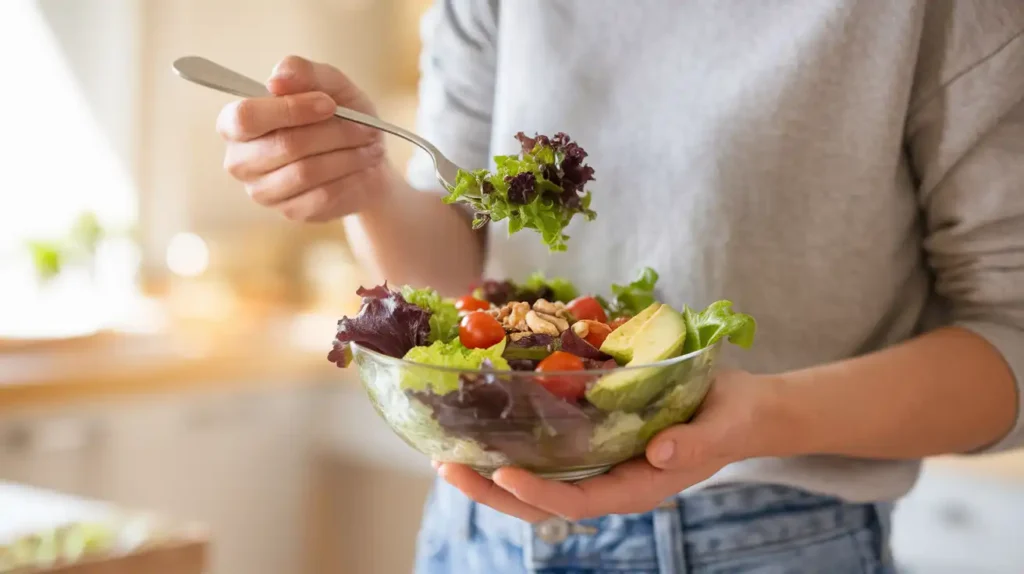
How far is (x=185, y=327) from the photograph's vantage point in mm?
2471

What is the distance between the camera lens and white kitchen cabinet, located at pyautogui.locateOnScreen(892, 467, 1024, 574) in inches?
75.0

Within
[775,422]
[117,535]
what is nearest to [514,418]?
[775,422]

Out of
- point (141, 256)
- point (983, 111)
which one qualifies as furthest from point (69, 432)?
point (983, 111)

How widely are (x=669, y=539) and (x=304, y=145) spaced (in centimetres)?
50

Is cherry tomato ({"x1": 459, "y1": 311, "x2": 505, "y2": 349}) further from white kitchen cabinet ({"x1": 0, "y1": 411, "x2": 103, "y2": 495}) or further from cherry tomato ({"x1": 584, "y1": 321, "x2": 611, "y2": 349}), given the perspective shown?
white kitchen cabinet ({"x1": 0, "y1": 411, "x2": 103, "y2": 495})

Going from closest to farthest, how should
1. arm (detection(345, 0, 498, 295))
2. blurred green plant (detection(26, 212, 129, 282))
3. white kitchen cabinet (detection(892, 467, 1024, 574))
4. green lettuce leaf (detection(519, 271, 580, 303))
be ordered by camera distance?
green lettuce leaf (detection(519, 271, 580, 303)) → arm (detection(345, 0, 498, 295)) → white kitchen cabinet (detection(892, 467, 1024, 574)) → blurred green plant (detection(26, 212, 129, 282))

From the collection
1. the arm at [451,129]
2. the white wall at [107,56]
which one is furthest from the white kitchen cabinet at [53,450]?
the arm at [451,129]

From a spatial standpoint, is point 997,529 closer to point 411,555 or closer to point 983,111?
point 983,111

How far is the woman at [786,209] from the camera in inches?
35.3

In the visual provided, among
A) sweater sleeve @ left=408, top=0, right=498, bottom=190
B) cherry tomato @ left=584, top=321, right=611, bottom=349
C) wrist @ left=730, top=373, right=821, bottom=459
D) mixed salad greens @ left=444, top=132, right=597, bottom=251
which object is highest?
sweater sleeve @ left=408, top=0, right=498, bottom=190

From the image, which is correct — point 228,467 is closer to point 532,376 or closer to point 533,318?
point 533,318

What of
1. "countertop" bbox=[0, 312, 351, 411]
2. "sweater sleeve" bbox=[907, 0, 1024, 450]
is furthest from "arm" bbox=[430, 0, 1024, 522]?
"countertop" bbox=[0, 312, 351, 411]

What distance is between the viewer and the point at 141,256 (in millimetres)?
2789

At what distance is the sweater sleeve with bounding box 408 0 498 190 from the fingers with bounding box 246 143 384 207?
→ 22 centimetres
